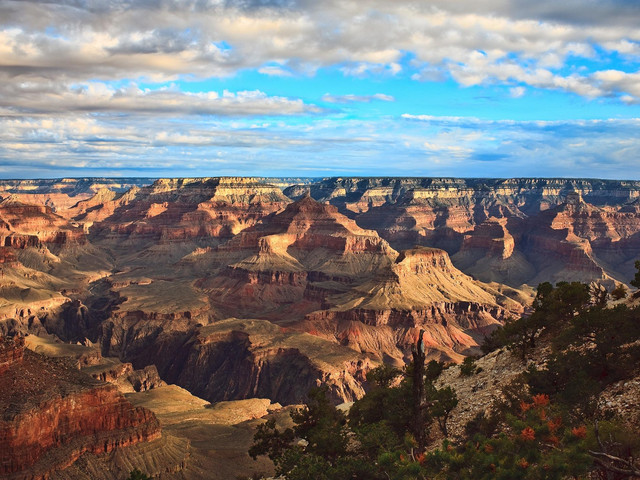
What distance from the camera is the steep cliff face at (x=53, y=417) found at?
5228cm

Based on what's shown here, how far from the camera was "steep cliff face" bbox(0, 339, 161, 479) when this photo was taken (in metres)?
52.3

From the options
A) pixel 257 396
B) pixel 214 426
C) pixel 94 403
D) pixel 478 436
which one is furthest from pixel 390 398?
pixel 257 396

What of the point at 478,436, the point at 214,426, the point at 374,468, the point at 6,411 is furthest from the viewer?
the point at 214,426

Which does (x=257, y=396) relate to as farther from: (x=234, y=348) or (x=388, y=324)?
(x=388, y=324)

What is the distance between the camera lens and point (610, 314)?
130 ft

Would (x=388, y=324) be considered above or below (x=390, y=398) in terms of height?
below

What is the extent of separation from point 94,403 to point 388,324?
10745 cm

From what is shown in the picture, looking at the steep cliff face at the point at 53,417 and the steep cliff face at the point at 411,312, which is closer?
the steep cliff face at the point at 53,417

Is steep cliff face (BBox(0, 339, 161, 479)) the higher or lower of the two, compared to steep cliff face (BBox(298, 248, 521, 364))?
higher

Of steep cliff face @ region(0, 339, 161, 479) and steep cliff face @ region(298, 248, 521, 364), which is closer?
steep cliff face @ region(0, 339, 161, 479)

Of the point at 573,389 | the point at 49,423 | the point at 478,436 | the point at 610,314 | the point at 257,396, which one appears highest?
the point at 610,314

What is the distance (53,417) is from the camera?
5534cm

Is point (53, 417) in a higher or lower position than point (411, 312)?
higher

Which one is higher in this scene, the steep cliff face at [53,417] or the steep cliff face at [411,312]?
the steep cliff face at [53,417]
